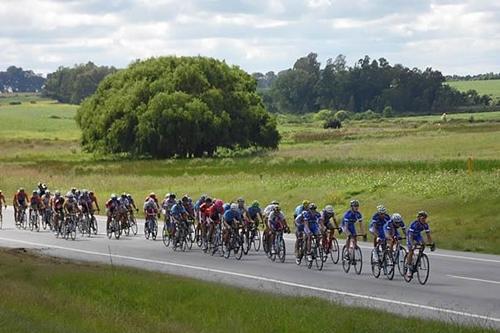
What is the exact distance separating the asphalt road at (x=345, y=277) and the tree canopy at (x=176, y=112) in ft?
167

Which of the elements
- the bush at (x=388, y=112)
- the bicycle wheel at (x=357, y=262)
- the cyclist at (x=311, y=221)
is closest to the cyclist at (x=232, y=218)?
the cyclist at (x=311, y=221)

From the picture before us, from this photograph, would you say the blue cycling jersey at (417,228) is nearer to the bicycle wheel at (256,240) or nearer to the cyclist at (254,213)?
the cyclist at (254,213)

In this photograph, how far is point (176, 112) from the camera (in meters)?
86.8

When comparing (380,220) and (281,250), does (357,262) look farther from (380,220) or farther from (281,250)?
(281,250)

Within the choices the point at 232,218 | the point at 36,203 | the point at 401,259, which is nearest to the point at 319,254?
the point at 401,259

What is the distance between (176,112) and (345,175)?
3608 centimetres

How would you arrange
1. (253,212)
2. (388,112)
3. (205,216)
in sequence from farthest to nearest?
(388,112)
(205,216)
(253,212)

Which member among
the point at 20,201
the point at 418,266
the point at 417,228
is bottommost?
the point at 20,201

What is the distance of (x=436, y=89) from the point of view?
18362cm

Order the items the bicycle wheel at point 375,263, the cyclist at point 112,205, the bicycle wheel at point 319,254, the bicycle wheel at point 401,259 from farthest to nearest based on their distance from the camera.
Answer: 1. the cyclist at point 112,205
2. the bicycle wheel at point 319,254
3. the bicycle wheel at point 375,263
4. the bicycle wheel at point 401,259

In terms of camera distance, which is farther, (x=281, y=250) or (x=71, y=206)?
(x=71, y=206)

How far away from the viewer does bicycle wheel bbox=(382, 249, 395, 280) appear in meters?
23.9

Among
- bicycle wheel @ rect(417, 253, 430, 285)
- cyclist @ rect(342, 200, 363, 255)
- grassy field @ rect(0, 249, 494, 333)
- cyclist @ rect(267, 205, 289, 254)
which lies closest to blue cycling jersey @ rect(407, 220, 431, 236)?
bicycle wheel @ rect(417, 253, 430, 285)

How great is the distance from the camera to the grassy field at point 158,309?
15.4 metres
